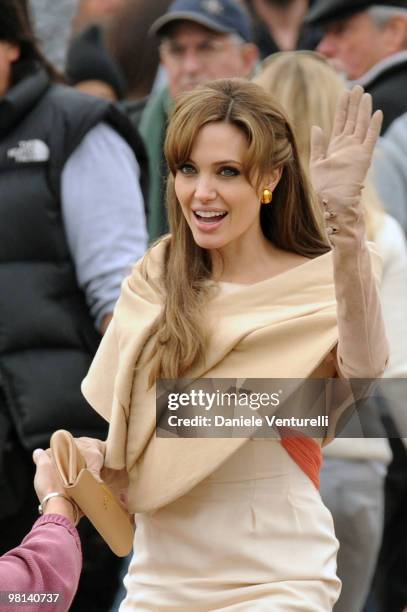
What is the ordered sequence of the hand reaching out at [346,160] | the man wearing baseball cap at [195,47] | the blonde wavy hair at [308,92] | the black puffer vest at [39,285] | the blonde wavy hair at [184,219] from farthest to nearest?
the man wearing baseball cap at [195,47]
the blonde wavy hair at [308,92]
the black puffer vest at [39,285]
the blonde wavy hair at [184,219]
the hand reaching out at [346,160]

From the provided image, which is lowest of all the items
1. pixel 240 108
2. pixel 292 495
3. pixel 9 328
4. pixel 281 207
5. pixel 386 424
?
pixel 386 424

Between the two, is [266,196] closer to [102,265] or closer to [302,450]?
[302,450]

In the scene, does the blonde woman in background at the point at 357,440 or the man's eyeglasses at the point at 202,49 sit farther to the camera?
the man's eyeglasses at the point at 202,49

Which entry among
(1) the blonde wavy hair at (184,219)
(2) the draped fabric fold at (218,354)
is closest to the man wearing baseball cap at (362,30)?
(1) the blonde wavy hair at (184,219)

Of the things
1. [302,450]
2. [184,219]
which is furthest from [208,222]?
[302,450]

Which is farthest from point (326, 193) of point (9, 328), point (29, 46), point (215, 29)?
point (215, 29)

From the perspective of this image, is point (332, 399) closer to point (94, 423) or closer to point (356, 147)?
point (356, 147)

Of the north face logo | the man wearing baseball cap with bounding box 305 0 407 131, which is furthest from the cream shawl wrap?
the man wearing baseball cap with bounding box 305 0 407 131

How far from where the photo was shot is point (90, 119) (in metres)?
5.71

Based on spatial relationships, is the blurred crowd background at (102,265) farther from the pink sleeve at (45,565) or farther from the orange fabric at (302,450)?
the pink sleeve at (45,565)

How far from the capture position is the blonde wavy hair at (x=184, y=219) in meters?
4.20

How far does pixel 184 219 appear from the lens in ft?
14.3

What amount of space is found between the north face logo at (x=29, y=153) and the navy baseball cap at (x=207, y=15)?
157 cm

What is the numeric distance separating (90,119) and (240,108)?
156cm
